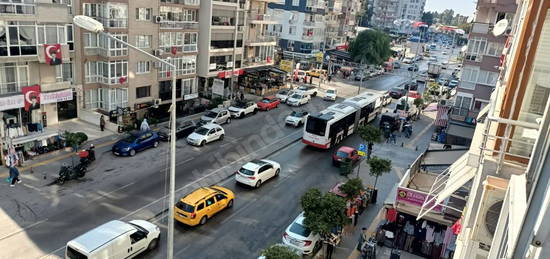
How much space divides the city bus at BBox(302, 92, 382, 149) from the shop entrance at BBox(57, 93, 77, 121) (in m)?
19.1

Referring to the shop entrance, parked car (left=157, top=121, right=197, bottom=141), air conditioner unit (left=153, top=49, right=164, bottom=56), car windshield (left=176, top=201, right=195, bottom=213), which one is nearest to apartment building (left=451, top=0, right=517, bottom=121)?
parked car (left=157, top=121, right=197, bottom=141)

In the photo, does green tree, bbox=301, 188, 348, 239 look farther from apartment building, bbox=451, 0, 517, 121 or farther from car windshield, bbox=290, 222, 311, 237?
apartment building, bbox=451, 0, 517, 121

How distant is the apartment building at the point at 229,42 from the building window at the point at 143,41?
7753mm

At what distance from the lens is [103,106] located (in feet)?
121

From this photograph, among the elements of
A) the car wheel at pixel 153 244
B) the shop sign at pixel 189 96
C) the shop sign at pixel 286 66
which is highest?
the shop sign at pixel 286 66

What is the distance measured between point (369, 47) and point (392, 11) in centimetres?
11995

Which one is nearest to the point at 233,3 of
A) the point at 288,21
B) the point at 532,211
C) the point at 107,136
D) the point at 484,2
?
the point at 107,136

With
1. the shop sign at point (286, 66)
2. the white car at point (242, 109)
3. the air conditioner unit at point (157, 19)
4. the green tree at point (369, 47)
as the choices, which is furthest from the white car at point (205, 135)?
the green tree at point (369, 47)

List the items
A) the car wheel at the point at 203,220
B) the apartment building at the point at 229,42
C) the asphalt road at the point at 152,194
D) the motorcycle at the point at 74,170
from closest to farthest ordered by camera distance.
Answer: the asphalt road at the point at 152,194, the car wheel at the point at 203,220, the motorcycle at the point at 74,170, the apartment building at the point at 229,42

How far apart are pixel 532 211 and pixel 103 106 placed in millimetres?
37995

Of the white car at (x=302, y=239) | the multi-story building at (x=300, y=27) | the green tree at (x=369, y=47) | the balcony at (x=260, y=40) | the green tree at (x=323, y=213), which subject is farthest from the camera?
the multi-story building at (x=300, y=27)

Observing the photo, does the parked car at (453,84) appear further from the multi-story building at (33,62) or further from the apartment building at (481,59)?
the multi-story building at (33,62)

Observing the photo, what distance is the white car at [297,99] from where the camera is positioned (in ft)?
164

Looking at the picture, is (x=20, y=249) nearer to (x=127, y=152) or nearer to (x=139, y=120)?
(x=127, y=152)
